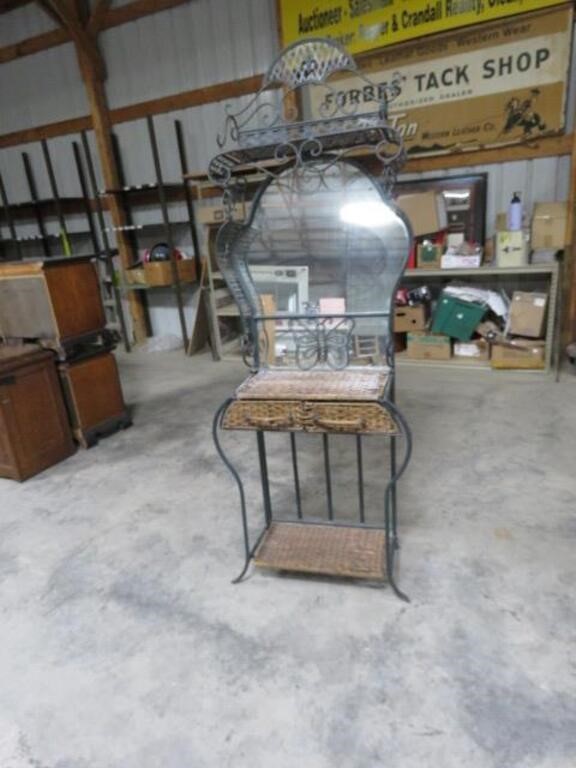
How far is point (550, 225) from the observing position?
3275 mm

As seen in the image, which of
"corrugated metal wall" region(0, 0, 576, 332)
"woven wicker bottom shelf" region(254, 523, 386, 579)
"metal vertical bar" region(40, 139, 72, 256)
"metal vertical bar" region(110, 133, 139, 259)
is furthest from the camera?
"metal vertical bar" region(40, 139, 72, 256)

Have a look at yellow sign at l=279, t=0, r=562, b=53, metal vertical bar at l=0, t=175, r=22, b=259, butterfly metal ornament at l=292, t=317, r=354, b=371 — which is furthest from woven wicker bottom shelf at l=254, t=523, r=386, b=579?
metal vertical bar at l=0, t=175, r=22, b=259

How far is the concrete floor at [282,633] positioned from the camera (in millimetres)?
1215

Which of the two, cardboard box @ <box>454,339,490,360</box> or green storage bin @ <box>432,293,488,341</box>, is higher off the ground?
green storage bin @ <box>432,293,488,341</box>

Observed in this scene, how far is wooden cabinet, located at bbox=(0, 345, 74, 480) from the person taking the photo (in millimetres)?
2469

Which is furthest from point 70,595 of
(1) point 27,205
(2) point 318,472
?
(1) point 27,205

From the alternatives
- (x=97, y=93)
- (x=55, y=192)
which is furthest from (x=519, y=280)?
(x=55, y=192)

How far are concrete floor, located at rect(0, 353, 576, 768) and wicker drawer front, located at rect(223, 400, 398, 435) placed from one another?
599 mm

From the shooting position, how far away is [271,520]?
77.6 inches

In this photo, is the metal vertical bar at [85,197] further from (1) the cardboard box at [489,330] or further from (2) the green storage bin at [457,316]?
(1) the cardboard box at [489,330]

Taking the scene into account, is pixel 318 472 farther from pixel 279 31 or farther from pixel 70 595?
pixel 279 31

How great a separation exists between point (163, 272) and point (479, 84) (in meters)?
2.97

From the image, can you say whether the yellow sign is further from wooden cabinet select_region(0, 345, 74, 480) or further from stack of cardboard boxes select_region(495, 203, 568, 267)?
wooden cabinet select_region(0, 345, 74, 480)

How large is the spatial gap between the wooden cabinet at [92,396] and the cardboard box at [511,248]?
2.62 meters
